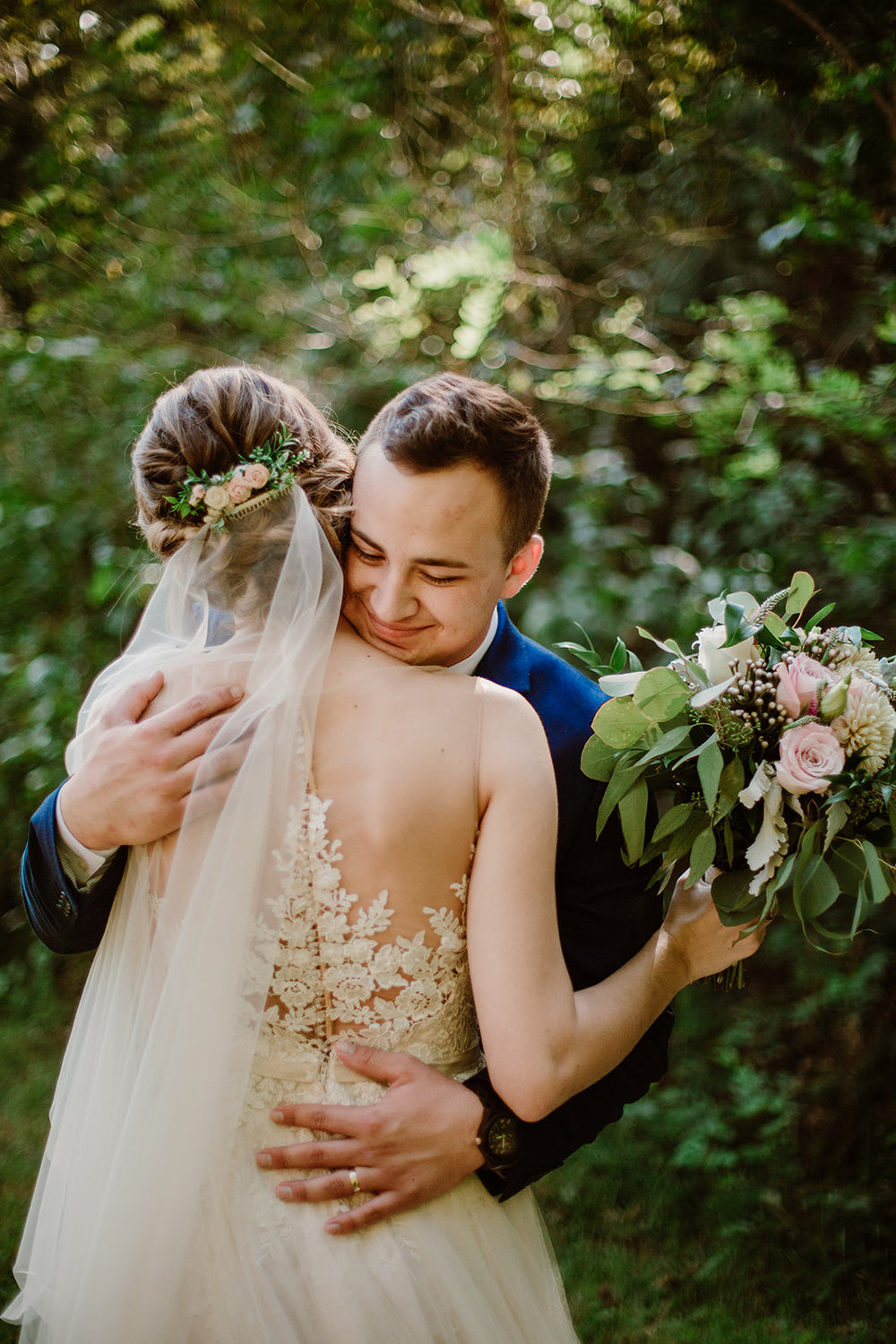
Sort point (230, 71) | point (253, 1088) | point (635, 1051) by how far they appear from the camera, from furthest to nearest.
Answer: point (230, 71) → point (635, 1051) → point (253, 1088)

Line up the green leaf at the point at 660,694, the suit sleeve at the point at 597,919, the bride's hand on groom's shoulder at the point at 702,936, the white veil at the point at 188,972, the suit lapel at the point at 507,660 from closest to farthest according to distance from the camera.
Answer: the white veil at the point at 188,972, the green leaf at the point at 660,694, the bride's hand on groom's shoulder at the point at 702,936, the suit sleeve at the point at 597,919, the suit lapel at the point at 507,660

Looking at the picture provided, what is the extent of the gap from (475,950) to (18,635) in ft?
12.4

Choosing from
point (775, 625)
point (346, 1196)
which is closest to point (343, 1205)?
point (346, 1196)

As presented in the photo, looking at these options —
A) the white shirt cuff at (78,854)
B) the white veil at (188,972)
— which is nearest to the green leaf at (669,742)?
the white veil at (188,972)

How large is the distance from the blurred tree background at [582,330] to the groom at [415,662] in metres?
1.72

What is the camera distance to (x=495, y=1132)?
1.86 metres

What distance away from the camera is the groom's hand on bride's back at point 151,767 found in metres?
1.76

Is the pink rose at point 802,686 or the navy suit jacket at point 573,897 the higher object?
the pink rose at point 802,686

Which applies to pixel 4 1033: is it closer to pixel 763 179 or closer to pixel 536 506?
pixel 536 506

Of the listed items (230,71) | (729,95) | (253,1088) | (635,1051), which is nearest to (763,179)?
(729,95)

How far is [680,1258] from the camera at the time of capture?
3633mm

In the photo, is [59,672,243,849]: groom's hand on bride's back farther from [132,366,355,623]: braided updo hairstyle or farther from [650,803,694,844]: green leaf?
[650,803,694,844]: green leaf

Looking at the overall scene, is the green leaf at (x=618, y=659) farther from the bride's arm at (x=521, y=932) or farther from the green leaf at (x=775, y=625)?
the bride's arm at (x=521, y=932)

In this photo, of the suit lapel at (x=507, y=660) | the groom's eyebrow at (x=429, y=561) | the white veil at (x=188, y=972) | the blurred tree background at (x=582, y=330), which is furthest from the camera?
the blurred tree background at (x=582, y=330)
